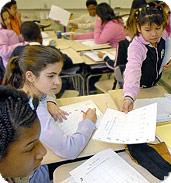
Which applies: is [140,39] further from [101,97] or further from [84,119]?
[84,119]

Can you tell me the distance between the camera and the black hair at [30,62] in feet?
3.71

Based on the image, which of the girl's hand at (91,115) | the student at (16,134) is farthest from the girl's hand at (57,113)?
the student at (16,134)

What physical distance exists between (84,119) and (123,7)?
3812mm

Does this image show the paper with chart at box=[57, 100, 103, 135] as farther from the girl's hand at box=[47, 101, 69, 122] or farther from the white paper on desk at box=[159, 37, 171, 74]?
the white paper on desk at box=[159, 37, 171, 74]

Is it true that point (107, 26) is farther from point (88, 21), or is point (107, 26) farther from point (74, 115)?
point (74, 115)

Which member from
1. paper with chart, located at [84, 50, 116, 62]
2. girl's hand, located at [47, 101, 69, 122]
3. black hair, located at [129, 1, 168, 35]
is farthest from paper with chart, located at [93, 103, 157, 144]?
paper with chart, located at [84, 50, 116, 62]

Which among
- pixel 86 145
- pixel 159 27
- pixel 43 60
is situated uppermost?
pixel 159 27

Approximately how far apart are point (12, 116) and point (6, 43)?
1.82 meters

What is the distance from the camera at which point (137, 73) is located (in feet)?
3.88

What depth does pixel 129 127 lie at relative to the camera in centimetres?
89

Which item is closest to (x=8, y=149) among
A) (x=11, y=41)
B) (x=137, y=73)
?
(x=137, y=73)

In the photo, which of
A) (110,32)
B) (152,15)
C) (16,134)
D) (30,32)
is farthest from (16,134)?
(110,32)

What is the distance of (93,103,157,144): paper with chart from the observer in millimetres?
814

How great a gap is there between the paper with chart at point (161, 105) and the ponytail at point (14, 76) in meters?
0.67
